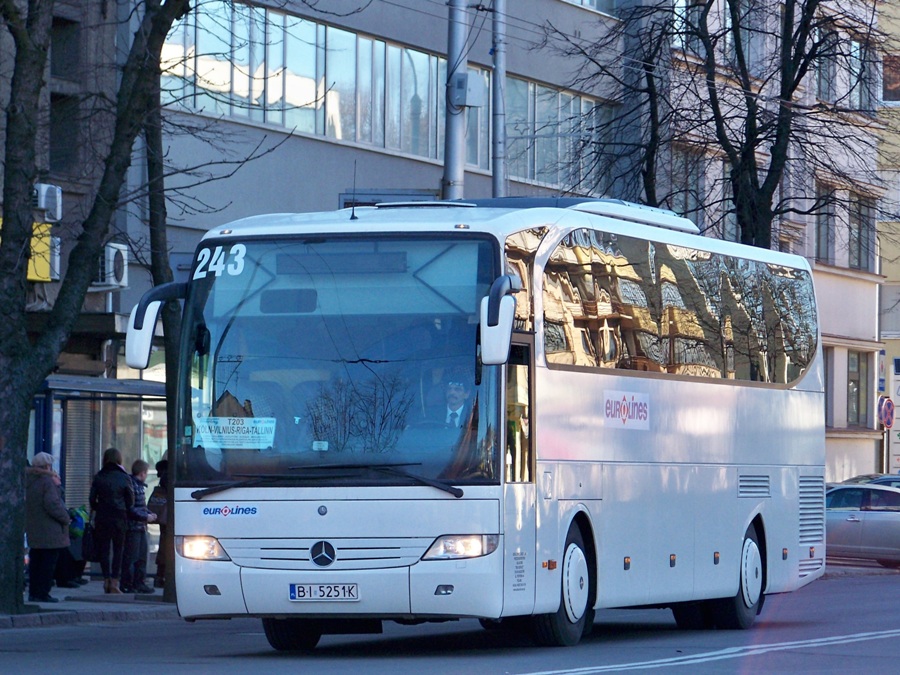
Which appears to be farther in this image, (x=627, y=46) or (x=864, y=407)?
(x=864, y=407)

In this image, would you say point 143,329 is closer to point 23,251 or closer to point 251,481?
point 251,481

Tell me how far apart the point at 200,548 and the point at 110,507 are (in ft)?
30.7

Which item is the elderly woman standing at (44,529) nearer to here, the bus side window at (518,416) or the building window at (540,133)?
the bus side window at (518,416)

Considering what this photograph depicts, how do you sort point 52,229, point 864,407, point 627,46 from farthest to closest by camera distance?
1. point 864,407
2. point 627,46
3. point 52,229

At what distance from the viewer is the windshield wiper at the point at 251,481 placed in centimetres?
1311

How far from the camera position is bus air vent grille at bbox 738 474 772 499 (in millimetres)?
17531

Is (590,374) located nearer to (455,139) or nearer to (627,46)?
(455,139)

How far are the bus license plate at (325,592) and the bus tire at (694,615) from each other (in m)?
5.52

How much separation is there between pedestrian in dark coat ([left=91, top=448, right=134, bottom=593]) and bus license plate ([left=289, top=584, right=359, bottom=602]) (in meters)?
9.79

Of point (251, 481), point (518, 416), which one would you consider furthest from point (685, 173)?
point (251, 481)

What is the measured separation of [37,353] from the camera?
18.6m

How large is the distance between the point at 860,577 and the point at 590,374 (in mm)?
16041

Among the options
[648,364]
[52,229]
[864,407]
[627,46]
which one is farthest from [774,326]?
[864,407]

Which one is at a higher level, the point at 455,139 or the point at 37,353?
the point at 455,139
